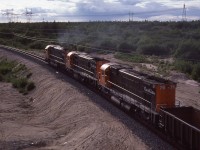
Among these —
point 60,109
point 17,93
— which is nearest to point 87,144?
point 60,109

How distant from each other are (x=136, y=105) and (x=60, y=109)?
894 cm

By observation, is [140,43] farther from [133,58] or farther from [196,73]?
[196,73]

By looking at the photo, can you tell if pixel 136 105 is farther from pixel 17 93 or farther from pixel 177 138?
pixel 17 93

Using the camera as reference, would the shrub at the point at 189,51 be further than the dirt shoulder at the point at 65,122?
Yes

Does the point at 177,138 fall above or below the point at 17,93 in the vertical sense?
above

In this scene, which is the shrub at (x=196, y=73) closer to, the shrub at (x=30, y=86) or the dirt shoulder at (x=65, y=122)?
the dirt shoulder at (x=65, y=122)

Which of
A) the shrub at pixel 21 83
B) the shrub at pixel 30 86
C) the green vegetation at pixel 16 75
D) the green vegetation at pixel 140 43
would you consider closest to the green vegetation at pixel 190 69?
the green vegetation at pixel 140 43

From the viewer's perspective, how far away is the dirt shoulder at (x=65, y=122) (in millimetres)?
21469

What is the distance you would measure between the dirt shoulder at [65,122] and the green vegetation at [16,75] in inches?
86.2

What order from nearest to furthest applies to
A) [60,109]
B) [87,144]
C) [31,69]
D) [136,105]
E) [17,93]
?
[87,144] → [136,105] → [60,109] → [17,93] → [31,69]

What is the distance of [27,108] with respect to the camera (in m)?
36.6

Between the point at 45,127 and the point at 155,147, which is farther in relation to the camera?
the point at 45,127

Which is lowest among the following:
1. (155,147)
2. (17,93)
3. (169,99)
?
(17,93)

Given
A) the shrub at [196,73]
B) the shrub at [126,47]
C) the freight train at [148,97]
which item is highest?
the freight train at [148,97]
